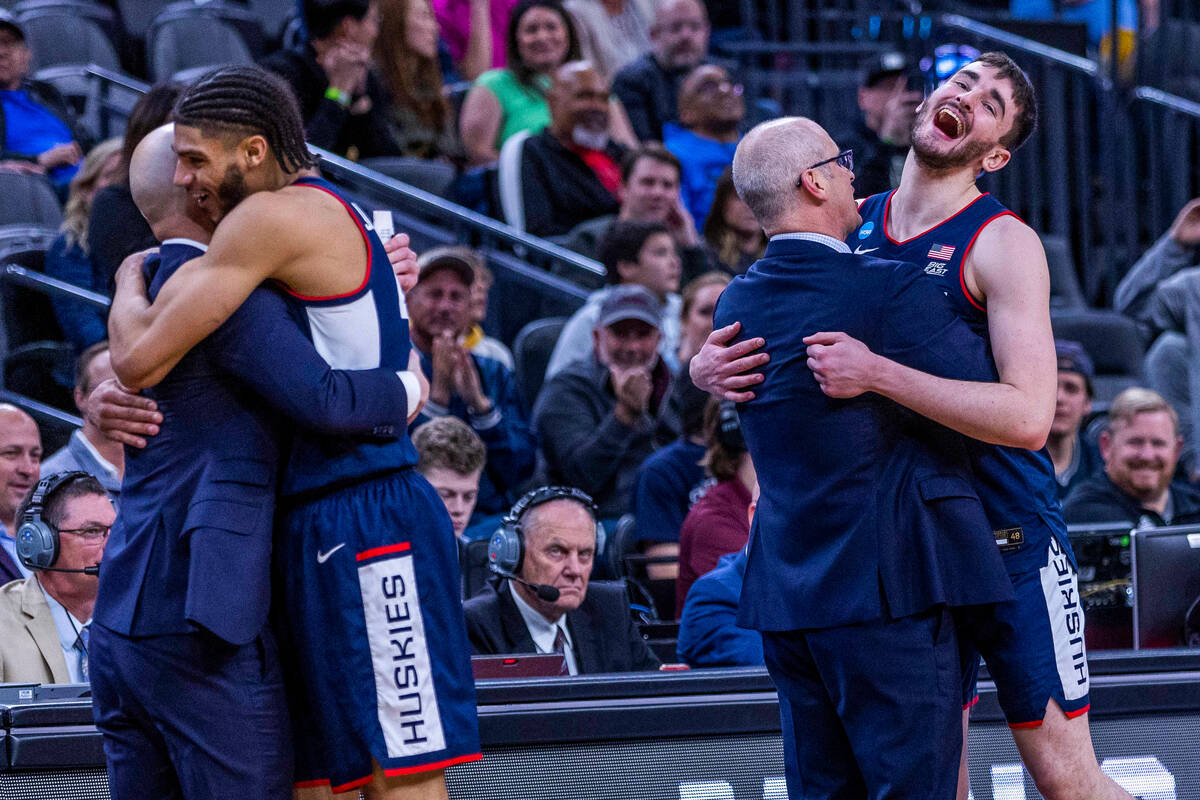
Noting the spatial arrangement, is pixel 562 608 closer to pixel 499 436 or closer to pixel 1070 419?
pixel 499 436

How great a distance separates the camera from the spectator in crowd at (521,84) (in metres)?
8.62

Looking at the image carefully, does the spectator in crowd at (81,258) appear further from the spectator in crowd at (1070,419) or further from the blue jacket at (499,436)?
the spectator in crowd at (1070,419)

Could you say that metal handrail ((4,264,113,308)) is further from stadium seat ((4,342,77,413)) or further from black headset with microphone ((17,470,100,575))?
black headset with microphone ((17,470,100,575))

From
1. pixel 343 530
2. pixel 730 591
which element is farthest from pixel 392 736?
pixel 730 591

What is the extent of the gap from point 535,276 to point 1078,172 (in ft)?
12.0

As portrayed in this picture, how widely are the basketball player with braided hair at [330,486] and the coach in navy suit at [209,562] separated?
0.05 meters

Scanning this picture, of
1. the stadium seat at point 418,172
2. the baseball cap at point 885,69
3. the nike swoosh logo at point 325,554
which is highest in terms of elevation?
the baseball cap at point 885,69

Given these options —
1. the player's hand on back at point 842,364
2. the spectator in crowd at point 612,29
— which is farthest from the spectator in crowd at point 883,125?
the player's hand on back at point 842,364

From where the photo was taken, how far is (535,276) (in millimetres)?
7973

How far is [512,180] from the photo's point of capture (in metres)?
8.22

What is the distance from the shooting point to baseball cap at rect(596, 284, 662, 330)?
6.61 m

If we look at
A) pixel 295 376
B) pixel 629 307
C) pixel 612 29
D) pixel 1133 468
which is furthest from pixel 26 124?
pixel 295 376

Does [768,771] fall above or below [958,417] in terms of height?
below

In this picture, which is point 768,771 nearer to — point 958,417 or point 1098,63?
point 958,417
